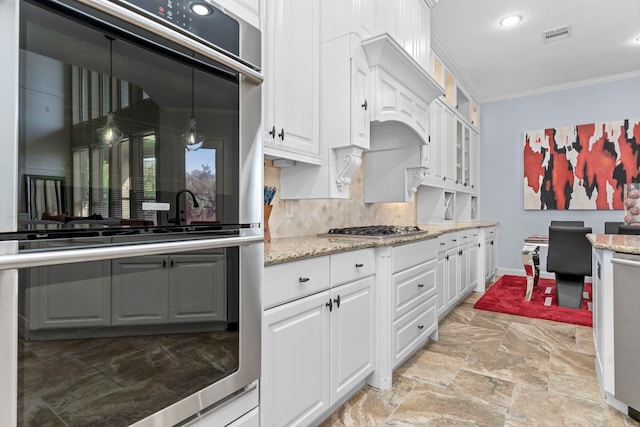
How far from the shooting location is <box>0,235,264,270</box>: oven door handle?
0.65 m

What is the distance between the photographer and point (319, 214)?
2.67 metres

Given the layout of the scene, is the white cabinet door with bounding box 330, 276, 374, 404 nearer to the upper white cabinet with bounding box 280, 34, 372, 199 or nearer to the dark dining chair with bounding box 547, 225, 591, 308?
the upper white cabinet with bounding box 280, 34, 372, 199

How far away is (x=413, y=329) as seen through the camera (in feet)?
8.04

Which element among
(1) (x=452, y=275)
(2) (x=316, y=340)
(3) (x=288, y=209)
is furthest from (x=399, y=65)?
(1) (x=452, y=275)

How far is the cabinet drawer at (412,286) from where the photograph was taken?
221cm

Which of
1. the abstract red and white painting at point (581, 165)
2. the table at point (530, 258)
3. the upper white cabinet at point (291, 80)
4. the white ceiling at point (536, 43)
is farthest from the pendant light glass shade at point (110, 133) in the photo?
the abstract red and white painting at point (581, 165)

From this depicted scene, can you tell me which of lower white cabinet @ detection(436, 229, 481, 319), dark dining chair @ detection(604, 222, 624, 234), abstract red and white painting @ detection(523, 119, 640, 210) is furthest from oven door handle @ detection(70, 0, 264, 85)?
abstract red and white painting @ detection(523, 119, 640, 210)

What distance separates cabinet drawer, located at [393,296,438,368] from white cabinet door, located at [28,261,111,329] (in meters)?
1.76

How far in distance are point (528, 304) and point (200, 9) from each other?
430 cm

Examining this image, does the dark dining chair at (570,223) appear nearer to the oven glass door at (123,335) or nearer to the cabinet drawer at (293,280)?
the cabinet drawer at (293,280)

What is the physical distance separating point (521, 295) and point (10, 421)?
15.8ft

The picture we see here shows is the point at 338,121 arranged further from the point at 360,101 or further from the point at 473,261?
the point at 473,261

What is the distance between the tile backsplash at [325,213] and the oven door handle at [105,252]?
1.26 metres

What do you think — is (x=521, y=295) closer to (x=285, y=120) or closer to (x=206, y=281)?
(x=285, y=120)
